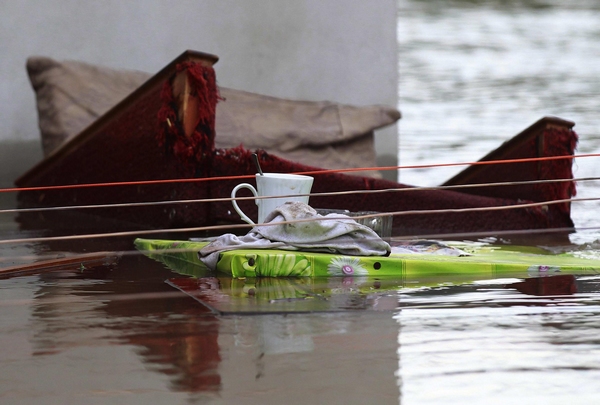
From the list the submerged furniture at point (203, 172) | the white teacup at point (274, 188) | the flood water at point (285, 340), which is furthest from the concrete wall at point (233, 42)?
the white teacup at point (274, 188)

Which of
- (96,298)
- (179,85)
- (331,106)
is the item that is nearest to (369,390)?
(96,298)

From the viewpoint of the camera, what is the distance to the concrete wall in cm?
362

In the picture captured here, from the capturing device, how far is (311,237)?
1209 mm

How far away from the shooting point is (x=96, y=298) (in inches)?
42.8

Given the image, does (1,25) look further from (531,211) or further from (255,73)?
(531,211)

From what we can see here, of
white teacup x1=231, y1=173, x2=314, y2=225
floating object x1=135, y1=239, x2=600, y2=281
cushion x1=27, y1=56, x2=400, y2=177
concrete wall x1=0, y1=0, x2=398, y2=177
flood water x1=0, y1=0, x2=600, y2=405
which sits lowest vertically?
flood water x1=0, y1=0, x2=600, y2=405

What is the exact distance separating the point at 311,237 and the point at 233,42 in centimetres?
289

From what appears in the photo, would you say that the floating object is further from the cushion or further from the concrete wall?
the concrete wall

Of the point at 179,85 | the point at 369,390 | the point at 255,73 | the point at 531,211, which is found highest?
the point at 255,73

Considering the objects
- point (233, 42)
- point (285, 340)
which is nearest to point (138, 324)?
point (285, 340)

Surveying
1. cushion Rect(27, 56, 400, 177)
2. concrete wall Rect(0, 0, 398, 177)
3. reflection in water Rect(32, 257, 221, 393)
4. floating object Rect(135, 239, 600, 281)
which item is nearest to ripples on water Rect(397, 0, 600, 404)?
concrete wall Rect(0, 0, 398, 177)

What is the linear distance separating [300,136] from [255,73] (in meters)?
0.96

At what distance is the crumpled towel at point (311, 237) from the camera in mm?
1202

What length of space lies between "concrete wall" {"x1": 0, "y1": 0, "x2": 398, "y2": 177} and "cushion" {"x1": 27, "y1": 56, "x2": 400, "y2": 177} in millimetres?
360
